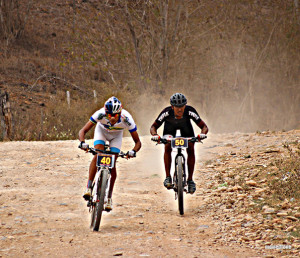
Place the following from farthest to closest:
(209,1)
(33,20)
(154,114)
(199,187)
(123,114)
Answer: (33,20) < (209,1) < (154,114) < (199,187) < (123,114)

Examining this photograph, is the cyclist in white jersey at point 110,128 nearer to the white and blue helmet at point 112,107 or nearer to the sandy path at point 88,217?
the white and blue helmet at point 112,107

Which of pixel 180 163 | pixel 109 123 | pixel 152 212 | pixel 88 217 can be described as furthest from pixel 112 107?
pixel 152 212

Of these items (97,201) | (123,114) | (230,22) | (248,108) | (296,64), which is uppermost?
(230,22)

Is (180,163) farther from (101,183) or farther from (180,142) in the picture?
(101,183)

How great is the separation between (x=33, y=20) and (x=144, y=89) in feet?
73.0

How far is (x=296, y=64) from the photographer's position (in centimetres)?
3159

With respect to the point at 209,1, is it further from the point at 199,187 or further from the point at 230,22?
the point at 199,187

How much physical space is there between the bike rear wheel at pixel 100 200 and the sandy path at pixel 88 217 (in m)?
0.17

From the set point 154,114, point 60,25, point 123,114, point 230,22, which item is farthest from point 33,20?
point 123,114

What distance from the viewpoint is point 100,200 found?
20.2 ft

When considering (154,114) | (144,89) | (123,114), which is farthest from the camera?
(144,89)

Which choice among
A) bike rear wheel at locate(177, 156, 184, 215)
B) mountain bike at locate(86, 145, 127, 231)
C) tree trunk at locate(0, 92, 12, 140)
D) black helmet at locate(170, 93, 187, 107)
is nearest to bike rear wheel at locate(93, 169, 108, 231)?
mountain bike at locate(86, 145, 127, 231)

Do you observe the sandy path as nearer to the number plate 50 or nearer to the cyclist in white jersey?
the cyclist in white jersey

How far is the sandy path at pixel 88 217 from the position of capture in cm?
553
